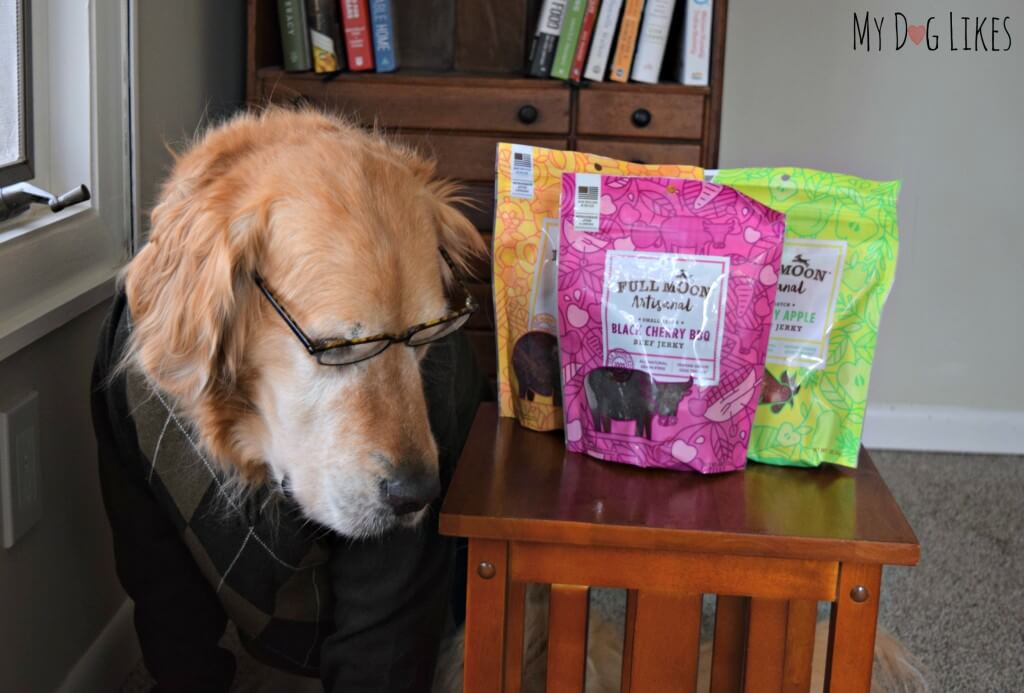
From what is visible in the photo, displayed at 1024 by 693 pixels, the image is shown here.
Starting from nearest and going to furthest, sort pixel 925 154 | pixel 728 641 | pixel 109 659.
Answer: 1. pixel 728 641
2. pixel 109 659
3. pixel 925 154

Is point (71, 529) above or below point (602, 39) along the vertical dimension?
below

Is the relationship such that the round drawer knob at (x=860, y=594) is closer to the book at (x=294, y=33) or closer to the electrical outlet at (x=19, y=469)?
the electrical outlet at (x=19, y=469)

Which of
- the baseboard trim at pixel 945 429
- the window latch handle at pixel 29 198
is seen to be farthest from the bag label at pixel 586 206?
the baseboard trim at pixel 945 429

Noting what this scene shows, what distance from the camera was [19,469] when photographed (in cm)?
121

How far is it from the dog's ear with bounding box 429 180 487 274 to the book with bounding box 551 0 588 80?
1.08 meters

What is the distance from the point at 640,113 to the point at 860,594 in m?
1.36

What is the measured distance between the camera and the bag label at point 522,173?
1.03 meters

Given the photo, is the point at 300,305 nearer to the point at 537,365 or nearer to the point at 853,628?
the point at 537,365

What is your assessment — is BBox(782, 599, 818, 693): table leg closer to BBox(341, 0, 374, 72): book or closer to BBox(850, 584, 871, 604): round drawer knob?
BBox(850, 584, 871, 604): round drawer knob

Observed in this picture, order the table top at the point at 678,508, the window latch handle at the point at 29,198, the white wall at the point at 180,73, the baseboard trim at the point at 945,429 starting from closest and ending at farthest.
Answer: the table top at the point at 678,508 < the window latch handle at the point at 29,198 < the white wall at the point at 180,73 < the baseboard trim at the point at 945,429

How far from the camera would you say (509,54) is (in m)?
2.36

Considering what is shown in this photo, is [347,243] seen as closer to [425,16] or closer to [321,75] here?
[321,75]

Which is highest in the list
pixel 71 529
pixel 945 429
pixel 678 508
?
pixel 678 508

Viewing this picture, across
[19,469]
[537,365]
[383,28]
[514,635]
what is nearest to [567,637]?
[514,635]
